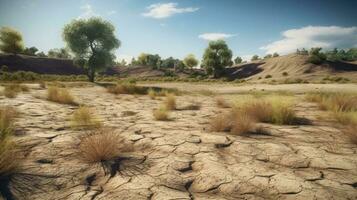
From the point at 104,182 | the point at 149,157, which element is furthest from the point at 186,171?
the point at 104,182

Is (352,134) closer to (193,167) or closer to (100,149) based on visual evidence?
(193,167)

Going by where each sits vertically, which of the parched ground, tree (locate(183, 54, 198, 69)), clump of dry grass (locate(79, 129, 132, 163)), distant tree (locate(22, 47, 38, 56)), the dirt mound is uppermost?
distant tree (locate(22, 47, 38, 56))

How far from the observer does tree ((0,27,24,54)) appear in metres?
47.0

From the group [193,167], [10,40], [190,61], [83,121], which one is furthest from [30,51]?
[193,167]

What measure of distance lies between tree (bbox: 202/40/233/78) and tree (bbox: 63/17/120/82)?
26891mm

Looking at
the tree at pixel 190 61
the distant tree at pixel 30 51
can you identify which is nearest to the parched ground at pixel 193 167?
the tree at pixel 190 61

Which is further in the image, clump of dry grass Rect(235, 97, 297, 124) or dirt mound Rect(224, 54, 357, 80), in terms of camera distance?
dirt mound Rect(224, 54, 357, 80)

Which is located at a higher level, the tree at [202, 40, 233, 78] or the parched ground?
the tree at [202, 40, 233, 78]

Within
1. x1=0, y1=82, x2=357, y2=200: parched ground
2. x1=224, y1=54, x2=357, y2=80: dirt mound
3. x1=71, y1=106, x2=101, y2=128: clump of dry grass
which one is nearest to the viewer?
x1=0, y1=82, x2=357, y2=200: parched ground

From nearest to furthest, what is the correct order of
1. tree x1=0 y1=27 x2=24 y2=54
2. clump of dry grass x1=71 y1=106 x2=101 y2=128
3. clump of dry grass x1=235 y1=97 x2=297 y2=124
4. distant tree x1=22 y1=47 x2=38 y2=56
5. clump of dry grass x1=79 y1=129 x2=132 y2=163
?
Answer: clump of dry grass x1=79 y1=129 x2=132 y2=163
clump of dry grass x1=71 y1=106 x2=101 y2=128
clump of dry grass x1=235 y1=97 x2=297 y2=124
tree x1=0 y1=27 x2=24 y2=54
distant tree x1=22 y1=47 x2=38 y2=56

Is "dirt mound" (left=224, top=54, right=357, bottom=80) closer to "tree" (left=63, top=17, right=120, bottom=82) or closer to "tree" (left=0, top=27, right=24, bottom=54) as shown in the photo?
"tree" (left=63, top=17, right=120, bottom=82)

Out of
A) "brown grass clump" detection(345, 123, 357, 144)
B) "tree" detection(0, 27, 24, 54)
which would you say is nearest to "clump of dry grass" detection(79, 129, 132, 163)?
"brown grass clump" detection(345, 123, 357, 144)

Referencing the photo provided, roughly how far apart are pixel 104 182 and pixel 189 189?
84cm

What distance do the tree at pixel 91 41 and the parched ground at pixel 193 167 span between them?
26442 mm
